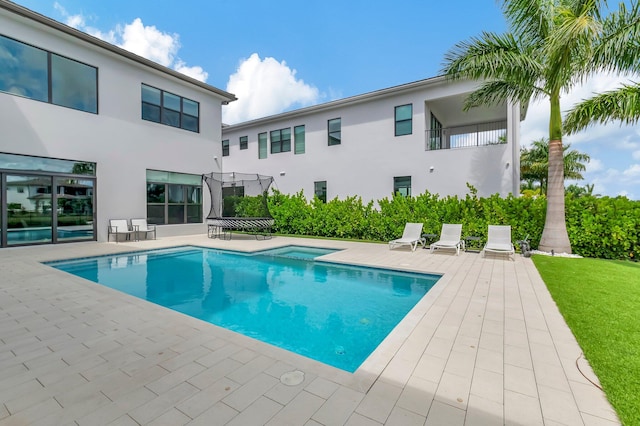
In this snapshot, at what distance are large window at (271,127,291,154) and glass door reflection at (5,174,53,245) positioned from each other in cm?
1115

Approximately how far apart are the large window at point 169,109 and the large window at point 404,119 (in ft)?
32.9

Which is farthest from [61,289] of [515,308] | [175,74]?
[175,74]

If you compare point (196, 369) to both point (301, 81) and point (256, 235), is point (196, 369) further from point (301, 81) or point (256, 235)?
point (301, 81)

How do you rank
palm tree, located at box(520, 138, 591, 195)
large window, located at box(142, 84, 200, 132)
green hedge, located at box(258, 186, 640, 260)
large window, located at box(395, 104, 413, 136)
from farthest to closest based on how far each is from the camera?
palm tree, located at box(520, 138, 591, 195) < large window, located at box(395, 104, 413, 136) < large window, located at box(142, 84, 200, 132) < green hedge, located at box(258, 186, 640, 260)

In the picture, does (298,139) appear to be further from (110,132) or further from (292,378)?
(292,378)

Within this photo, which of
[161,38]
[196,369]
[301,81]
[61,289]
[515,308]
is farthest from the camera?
[301,81]

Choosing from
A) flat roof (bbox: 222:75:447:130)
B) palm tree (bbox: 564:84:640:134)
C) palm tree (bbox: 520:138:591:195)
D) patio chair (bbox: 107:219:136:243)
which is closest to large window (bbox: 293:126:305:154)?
flat roof (bbox: 222:75:447:130)

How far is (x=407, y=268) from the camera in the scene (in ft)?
25.3

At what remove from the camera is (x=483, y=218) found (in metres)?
10.7

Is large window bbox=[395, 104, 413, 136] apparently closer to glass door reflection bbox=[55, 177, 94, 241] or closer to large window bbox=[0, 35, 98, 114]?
large window bbox=[0, 35, 98, 114]

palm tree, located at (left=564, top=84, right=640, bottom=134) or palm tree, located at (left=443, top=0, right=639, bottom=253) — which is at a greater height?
palm tree, located at (left=443, top=0, right=639, bottom=253)

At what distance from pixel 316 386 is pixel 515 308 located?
369 cm

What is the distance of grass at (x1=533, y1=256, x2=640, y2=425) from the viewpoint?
2596 mm

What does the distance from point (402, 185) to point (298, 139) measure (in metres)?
7.01
